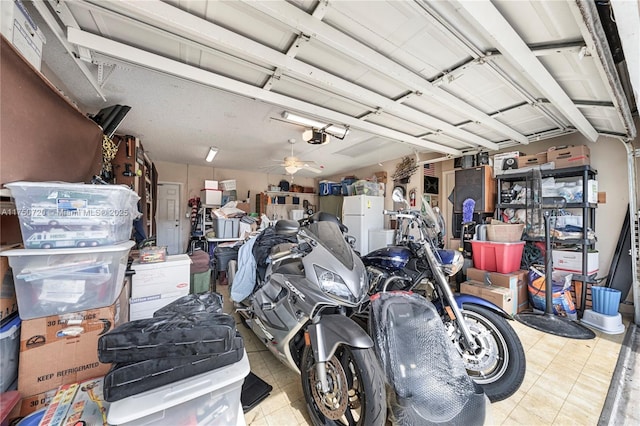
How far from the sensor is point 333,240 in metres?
1.40

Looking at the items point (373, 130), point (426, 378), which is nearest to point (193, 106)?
point (373, 130)

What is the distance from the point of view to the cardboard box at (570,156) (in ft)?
9.08

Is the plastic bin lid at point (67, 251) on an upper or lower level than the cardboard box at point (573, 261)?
upper

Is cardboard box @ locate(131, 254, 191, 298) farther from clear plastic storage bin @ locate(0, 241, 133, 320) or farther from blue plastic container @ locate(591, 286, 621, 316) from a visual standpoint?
blue plastic container @ locate(591, 286, 621, 316)

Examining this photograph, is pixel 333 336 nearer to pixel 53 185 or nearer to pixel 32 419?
pixel 32 419

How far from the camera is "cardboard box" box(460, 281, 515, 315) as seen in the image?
2457mm

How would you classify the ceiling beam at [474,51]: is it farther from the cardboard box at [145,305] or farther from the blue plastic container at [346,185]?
the blue plastic container at [346,185]

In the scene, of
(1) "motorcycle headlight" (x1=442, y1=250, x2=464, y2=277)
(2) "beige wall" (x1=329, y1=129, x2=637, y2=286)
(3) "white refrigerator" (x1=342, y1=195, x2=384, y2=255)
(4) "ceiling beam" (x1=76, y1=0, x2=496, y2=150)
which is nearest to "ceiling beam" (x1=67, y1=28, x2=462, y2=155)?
(4) "ceiling beam" (x1=76, y1=0, x2=496, y2=150)

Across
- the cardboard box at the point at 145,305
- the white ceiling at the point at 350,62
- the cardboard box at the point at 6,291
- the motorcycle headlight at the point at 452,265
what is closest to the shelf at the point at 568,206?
the white ceiling at the point at 350,62

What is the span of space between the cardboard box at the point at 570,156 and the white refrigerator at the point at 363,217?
8.98 feet

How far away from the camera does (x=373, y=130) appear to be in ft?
9.64

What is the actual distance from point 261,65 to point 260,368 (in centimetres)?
242

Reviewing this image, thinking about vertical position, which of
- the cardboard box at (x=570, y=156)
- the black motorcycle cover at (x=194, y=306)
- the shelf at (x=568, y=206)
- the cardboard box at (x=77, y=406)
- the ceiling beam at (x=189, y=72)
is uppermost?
the ceiling beam at (x=189, y=72)

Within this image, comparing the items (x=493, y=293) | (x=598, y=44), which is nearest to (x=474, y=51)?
(x=598, y=44)
